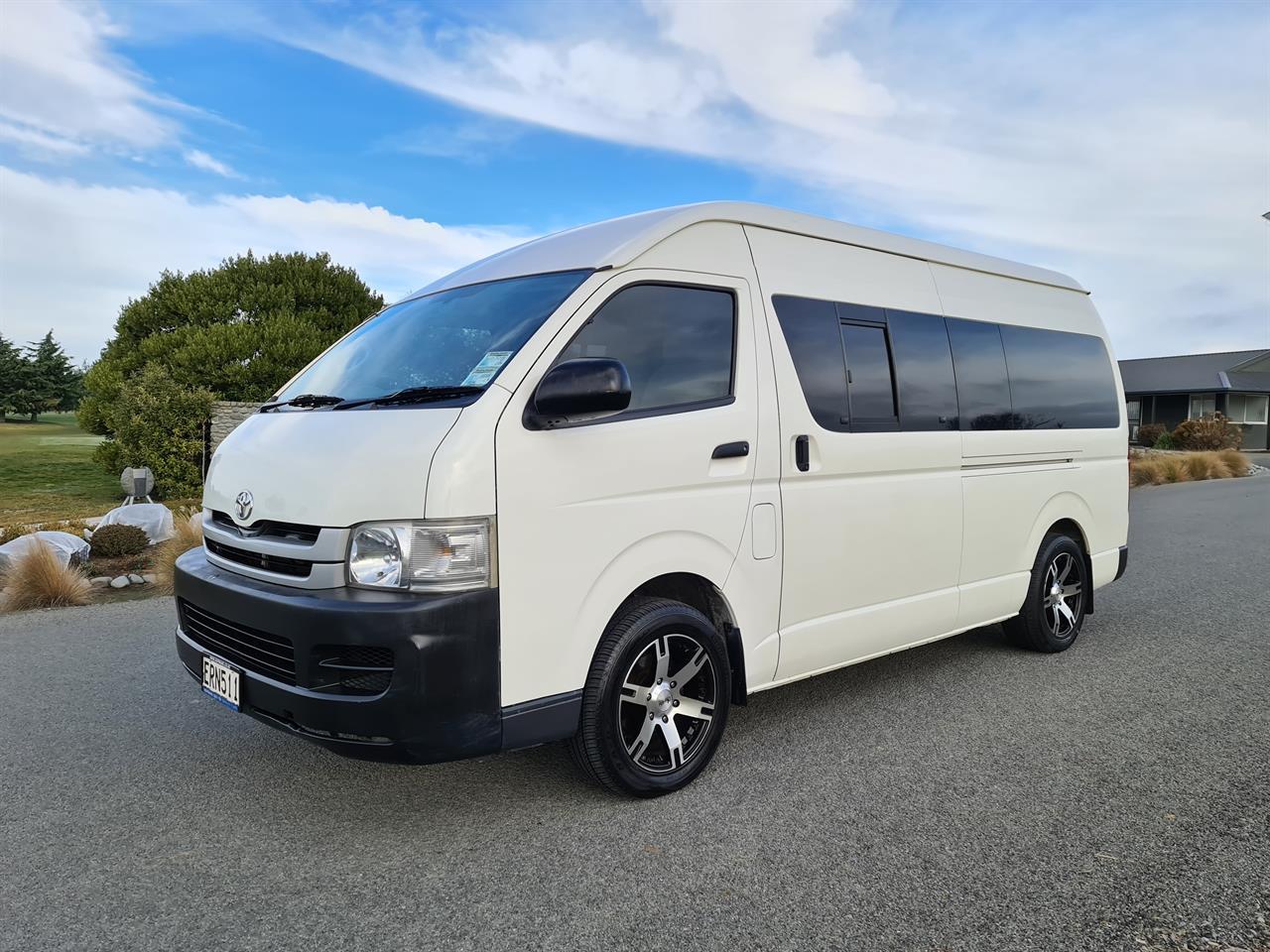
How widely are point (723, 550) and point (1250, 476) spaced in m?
24.0

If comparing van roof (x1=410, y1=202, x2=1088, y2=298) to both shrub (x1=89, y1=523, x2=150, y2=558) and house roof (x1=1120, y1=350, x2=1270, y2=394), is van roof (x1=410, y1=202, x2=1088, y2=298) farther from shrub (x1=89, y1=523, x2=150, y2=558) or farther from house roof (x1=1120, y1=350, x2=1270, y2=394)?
house roof (x1=1120, y1=350, x2=1270, y2=394)

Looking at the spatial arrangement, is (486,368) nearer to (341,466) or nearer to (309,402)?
(341,466)

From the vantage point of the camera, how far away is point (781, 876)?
2908mm

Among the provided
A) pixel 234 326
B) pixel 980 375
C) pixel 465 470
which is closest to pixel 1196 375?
pixel 234 326

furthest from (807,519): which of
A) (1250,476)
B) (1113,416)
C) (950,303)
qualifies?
(1250,476)

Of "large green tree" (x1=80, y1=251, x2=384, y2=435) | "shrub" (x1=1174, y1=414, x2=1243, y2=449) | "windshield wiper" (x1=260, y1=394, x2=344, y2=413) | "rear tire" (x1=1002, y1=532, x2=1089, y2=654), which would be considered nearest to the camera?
"windshield wiper" (x1=260, y1=394, x2=344, y2=413)

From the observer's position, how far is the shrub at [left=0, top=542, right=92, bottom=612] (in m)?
7.08

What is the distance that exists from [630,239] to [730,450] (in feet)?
3.09

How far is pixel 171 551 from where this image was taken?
26.7ft

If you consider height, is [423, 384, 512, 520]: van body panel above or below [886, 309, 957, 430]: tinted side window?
below

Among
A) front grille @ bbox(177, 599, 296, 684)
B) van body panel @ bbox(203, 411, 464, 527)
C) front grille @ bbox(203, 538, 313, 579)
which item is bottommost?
front grille @ bbox(177, 599, 296, 684)

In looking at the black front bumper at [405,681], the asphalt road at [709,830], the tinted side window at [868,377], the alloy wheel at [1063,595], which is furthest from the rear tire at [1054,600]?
the black front bumper at [405,681]

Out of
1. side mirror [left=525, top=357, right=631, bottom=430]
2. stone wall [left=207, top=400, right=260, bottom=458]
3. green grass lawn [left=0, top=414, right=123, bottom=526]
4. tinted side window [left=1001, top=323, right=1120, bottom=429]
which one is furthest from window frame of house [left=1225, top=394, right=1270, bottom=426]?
side mirror [left=525, top=357, right=631, bottom=430]

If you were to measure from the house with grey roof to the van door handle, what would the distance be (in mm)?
39146
